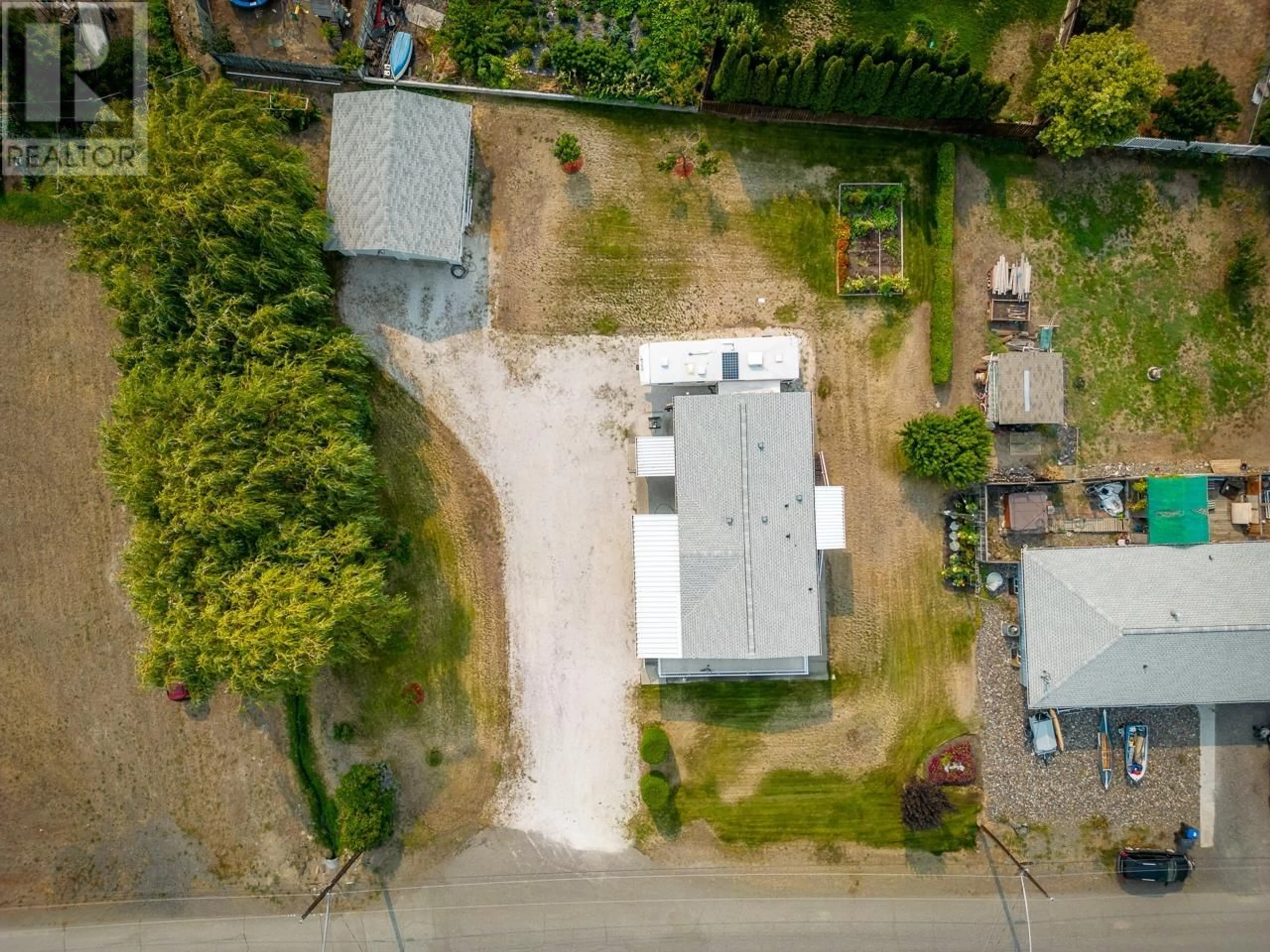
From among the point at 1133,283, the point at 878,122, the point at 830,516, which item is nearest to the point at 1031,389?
the point at 1133,283

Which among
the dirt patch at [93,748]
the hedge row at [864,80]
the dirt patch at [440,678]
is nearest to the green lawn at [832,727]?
the dirt patch at [440,678]

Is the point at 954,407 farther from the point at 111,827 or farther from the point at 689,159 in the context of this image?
the point at 111,827

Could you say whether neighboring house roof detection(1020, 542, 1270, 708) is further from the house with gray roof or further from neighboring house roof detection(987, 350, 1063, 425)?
the house with gray roof

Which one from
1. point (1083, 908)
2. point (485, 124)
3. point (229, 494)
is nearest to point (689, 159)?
point (485, 124)

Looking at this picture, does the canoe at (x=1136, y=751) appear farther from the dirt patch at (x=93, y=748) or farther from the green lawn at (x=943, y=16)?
the dirt patch at (x=93, y=748)

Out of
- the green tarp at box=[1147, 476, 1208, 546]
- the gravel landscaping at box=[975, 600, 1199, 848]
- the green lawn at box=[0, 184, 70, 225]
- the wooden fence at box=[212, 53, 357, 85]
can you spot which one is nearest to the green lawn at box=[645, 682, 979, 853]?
the gravel landscaping at box=[975, 600, 1199, 848]

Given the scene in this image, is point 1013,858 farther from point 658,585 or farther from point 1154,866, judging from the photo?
point 658,585
